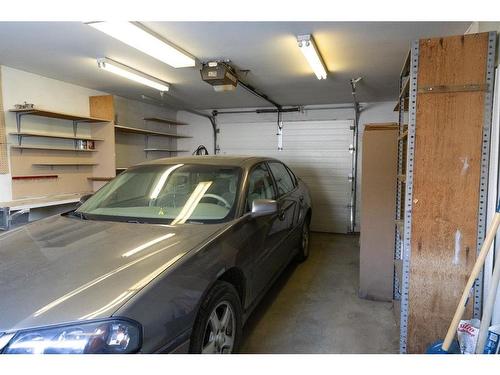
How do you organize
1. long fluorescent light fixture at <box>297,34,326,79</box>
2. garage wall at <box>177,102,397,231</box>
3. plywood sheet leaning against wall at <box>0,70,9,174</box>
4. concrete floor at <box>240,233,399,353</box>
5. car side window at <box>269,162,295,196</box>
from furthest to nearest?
garage wall at <box>177,102,397,231</box>
plywood sheet leaning against wall at <box>0,70,9,174</box>
car side window at <box>269,162,295,196</box>
long fluorescent light fixture at <box>297,34,326,79</box>
concrete floor at <box>240,233,399,353</box>

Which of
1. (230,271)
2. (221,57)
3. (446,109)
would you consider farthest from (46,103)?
(446,109)

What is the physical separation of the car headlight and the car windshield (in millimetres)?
937

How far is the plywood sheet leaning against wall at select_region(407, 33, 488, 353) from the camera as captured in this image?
1.90 m

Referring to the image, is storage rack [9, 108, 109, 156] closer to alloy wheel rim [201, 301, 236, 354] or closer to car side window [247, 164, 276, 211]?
car side window [247, 164, 276, 211]

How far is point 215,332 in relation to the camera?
190 cm

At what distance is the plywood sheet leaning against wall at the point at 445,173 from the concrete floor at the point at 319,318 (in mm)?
609

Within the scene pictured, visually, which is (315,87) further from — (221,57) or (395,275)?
(395,275)

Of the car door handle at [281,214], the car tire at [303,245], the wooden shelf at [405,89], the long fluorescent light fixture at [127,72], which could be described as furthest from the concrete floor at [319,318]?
the long fluorescent light fixture at [127,72]

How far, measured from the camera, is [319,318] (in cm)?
285

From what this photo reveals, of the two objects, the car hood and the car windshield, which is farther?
the car windshield

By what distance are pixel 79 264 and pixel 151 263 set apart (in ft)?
1.11

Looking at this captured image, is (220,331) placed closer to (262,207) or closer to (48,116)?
(262,207)

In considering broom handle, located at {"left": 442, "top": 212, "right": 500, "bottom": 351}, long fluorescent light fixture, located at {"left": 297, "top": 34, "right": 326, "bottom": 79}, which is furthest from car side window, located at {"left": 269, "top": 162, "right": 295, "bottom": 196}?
broom handle, located at {"left": 442, "top": 212, "right": 500, "bottom": 351}

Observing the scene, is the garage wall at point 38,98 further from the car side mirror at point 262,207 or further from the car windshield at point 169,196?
the car side mirror at point 262,207
